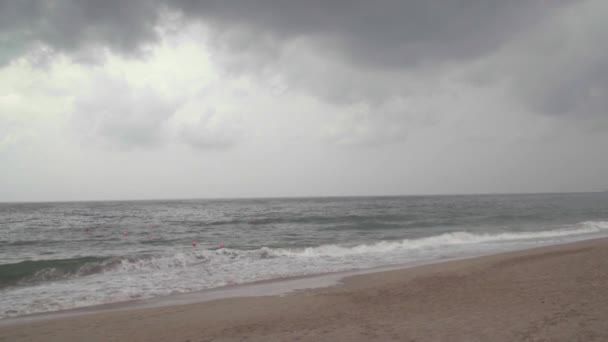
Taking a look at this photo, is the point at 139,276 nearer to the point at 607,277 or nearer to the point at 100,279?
the point at 100,279

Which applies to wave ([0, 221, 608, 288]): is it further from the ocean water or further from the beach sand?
the beach sand

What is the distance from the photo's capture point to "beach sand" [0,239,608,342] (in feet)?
19.1

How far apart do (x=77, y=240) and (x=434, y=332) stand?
29.2m

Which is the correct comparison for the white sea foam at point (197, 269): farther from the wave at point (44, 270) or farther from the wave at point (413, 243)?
the wave at point (44, 270)

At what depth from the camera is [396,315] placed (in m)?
7.03

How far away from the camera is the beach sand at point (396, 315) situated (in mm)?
5816

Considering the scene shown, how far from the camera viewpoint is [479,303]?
24.7 ft

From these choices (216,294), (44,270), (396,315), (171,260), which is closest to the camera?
(396,315)

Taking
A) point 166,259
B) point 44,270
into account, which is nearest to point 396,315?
point 166,259

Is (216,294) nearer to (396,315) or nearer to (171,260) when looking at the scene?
(396,315)

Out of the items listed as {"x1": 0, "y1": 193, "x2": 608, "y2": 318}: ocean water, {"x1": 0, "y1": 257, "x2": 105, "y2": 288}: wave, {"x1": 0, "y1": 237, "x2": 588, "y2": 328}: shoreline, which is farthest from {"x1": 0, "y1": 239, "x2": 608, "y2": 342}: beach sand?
{"x1": 0, "y1": 257, "x2": 105, "y2": 288}: wave

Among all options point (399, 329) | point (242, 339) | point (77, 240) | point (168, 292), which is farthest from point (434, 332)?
point (77, 240)

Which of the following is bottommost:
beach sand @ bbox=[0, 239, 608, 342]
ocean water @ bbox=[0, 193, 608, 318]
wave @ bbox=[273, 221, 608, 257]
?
wave @ bbox=[273, 221, 608, 257]

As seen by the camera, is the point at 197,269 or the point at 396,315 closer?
the point at 396,315
